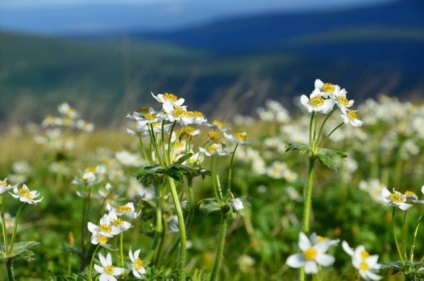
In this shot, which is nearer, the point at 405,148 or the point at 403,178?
the point at 405,148

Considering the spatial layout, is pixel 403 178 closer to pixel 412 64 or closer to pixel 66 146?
pixel 66 146

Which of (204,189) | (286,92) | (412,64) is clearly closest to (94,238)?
(204,189)

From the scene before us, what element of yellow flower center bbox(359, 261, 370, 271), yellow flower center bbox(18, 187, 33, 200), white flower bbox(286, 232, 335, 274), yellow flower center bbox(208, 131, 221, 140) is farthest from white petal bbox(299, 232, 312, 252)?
yellow flower center bbox(18, 187, 33, 200)

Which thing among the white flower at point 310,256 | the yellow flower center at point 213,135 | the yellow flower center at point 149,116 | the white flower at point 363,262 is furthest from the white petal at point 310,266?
the yellow flower center at point 213,135

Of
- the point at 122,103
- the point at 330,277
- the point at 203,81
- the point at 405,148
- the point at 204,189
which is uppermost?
the point at 203,81

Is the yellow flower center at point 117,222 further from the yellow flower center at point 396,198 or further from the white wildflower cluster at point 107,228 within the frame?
the yellow flower center at point 396,198

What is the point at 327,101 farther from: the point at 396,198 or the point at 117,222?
the point at 117,222

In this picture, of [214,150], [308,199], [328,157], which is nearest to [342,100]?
[328,157]
